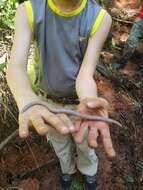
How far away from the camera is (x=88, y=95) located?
2.27 m

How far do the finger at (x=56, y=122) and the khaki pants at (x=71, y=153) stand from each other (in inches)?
39.2

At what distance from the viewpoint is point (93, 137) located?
191 cm

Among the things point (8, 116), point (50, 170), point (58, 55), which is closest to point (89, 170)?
point (50, 170)

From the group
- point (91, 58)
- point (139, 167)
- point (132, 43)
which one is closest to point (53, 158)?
point (139, 167)

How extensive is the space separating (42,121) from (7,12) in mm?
2599

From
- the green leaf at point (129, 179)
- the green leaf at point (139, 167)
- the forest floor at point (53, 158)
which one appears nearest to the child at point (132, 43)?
the forest floor at point (53, 158)

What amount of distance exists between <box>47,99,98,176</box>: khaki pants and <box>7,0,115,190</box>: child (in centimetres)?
31

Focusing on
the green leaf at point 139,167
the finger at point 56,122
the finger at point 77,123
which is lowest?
the green leaf at point 139,167

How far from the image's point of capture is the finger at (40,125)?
178 centimetres

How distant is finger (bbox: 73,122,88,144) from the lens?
1907 mm

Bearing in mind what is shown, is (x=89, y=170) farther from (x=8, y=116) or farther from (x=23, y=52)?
(x=23, y=52)

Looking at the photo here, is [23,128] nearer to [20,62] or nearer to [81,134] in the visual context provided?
[81,134]

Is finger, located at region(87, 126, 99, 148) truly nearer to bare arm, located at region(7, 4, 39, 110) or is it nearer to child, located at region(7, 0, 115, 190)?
child, located at region(7, 0, 115, 190)

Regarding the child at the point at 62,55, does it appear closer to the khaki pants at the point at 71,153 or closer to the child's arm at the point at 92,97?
the child's arm at the point at 92,97
